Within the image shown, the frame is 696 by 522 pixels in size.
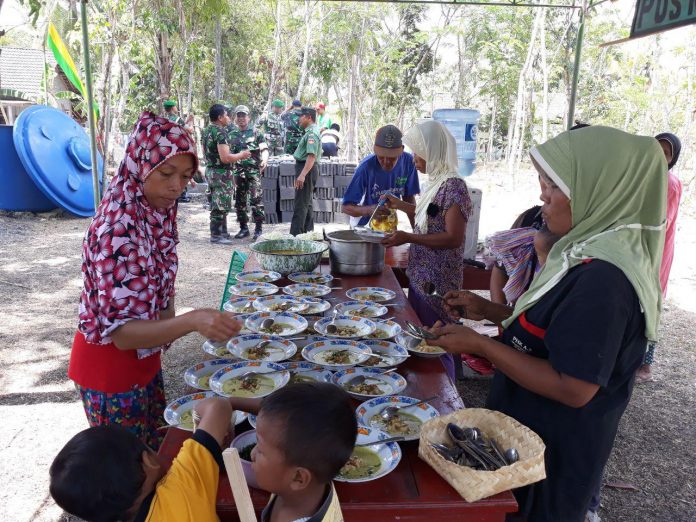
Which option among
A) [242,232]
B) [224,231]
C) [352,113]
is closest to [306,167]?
[242,232]

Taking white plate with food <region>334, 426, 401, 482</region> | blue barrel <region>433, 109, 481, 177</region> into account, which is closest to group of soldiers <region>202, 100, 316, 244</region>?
blue barrel <region>433, 109, 481, 177</region>

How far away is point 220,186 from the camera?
315 inches

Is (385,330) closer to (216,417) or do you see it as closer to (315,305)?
(315,305)

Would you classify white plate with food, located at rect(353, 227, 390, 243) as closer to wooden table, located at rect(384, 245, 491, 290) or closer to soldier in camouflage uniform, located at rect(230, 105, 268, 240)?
wooden table, located at rect(384, 245, 491, 290)

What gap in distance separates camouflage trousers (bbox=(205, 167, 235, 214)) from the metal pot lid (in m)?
2.39

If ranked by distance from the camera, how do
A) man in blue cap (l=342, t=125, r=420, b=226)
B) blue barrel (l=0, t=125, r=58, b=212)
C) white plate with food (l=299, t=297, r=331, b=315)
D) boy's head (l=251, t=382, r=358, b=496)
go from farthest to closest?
blue barrel (l=0, t=125, r=58, b=212) → man in blue cap (l=342, t=125, r=420, b=226) → white plate with food (l=299, t=297, r=331, b=315) → boy's head (l=251, t=382, r=358, b=496)

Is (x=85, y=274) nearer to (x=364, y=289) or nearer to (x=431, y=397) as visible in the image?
(x=431, y=397)

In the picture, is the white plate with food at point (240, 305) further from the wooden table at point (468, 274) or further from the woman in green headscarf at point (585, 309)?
the wooden table at point (468, 274)

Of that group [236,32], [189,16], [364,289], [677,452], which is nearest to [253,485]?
[364,289]

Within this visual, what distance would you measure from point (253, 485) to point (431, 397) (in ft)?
2.36

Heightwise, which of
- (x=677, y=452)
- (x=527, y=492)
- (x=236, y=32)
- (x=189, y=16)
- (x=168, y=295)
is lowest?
(x=677, y=452)

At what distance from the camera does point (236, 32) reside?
22.7 m

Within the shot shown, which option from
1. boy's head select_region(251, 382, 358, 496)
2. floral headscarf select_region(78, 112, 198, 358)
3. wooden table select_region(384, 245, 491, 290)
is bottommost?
wooden table select_region(384, 245, 491, 290)

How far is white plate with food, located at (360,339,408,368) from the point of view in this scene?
1.96 meters
